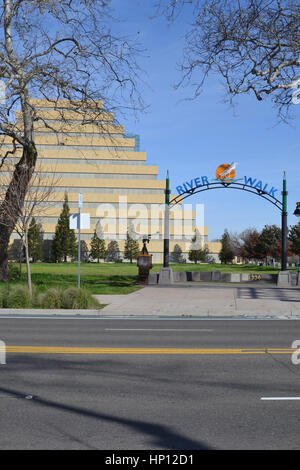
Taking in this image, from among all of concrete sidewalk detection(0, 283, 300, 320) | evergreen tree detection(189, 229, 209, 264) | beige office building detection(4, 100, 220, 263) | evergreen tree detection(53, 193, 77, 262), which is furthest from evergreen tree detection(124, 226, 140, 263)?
concrete sidewalk detection(0, 283, 300, 320)

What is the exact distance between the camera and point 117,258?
71.8m

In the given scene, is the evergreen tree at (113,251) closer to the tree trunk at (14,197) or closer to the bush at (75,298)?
the tree trunk at (14,197)

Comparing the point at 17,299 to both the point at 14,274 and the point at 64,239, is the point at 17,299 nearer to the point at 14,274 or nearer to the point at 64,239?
the point at 14,274

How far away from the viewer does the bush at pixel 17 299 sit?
17.1m

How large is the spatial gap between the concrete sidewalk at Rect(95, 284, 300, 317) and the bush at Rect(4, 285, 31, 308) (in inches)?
116

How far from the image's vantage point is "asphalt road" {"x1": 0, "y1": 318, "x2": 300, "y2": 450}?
4742 mm

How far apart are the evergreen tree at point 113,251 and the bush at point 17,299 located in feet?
177

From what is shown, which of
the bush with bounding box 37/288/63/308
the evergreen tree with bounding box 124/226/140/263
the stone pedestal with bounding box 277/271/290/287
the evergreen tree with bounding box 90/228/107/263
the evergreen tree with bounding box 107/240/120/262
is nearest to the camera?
the bush with bounding box 37/288/63/308

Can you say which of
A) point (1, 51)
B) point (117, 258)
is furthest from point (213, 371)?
point (117, 258)

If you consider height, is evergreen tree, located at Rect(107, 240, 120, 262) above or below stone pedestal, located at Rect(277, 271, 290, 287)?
above
